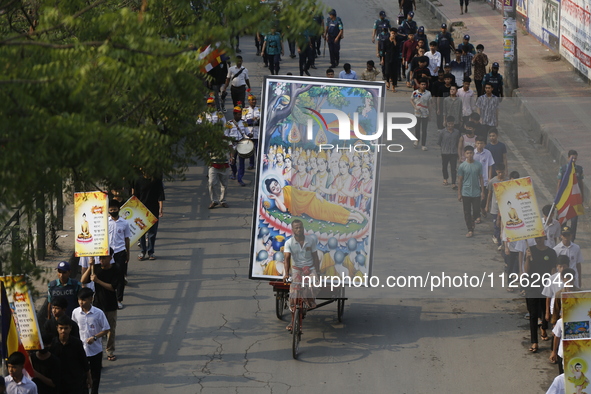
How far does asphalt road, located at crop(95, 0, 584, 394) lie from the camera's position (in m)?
11.5

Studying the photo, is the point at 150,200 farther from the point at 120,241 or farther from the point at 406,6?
the point at 406,6

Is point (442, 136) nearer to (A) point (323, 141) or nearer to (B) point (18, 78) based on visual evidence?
(A) point (323, 141)

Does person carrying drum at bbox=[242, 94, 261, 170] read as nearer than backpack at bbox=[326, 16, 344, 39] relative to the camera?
Yes

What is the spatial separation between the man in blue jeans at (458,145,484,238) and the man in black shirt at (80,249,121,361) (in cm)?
652

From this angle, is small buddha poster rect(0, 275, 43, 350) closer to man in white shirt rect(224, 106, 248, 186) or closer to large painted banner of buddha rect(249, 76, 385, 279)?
large painted banner of buddha rect(249, 76, 385, 279)

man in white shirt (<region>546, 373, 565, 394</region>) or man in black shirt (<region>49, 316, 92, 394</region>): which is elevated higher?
man in black shirt (<region>49, 316, 92, 394</region>)

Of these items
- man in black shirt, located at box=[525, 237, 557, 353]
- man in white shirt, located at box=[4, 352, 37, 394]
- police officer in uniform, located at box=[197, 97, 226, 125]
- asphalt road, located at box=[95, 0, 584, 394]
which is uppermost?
police officer in uniform, located at box=[197, 97, 226, 125]

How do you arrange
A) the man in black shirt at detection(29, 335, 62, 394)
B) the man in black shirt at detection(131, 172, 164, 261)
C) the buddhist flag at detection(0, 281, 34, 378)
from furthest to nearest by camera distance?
1. the man in black shirt at detection(131, 172, 164, 261)
2. the man in black shirt at detection(29, 335, 62, 394)
3. the buddhist flag at detection(0, 281, 34, 378)

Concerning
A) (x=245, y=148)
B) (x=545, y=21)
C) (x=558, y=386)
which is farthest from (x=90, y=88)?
(x=545, y=21)

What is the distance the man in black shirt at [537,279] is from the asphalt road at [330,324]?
31cm

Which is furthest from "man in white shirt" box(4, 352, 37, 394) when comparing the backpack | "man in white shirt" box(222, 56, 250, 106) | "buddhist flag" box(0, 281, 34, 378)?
the backpack

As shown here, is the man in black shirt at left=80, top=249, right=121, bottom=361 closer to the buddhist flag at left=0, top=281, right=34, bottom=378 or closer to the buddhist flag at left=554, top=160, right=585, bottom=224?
the buddhist flag at left=0, top=281, right=34, bottom=378

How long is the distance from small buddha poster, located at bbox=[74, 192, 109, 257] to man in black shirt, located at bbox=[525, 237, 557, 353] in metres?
5.45

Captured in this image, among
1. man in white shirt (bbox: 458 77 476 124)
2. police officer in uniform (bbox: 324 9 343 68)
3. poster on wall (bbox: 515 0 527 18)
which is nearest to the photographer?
man in white shirt (bbox: 458 77 476 124)
